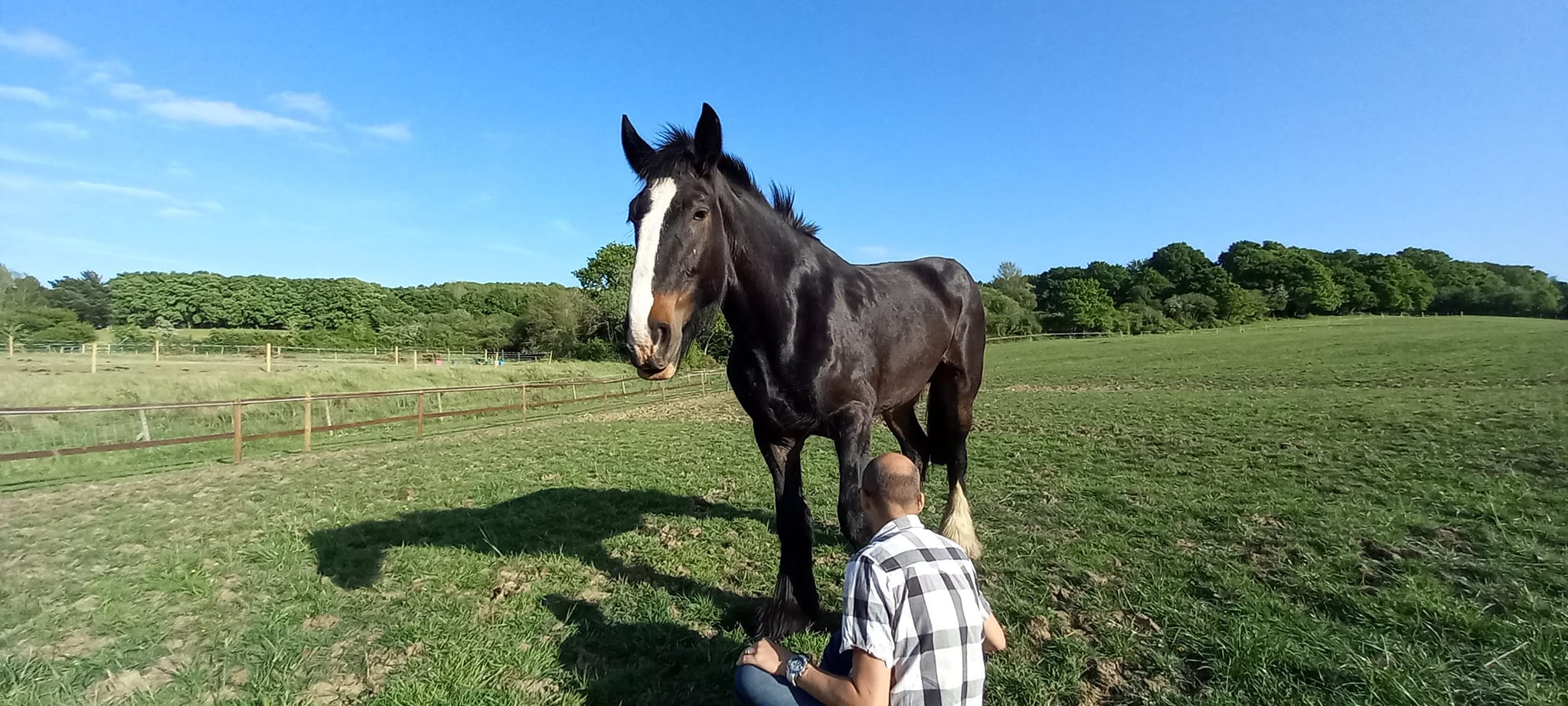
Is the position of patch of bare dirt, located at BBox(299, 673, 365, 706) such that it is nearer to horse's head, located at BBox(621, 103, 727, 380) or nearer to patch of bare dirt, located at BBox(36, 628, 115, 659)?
patch of bare dirt, located at BBox(36, 628, 115, 659)

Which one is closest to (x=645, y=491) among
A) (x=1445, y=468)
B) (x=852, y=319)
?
(x=852, y=319)

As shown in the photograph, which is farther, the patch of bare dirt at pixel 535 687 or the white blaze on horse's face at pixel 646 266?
the patch of bare dirt at pixel 535 687

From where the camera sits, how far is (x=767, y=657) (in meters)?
2.23

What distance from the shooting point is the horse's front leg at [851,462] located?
3107 millimetres

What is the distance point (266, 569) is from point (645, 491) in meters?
3.61

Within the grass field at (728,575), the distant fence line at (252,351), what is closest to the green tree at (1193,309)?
the distant fence line at (252,351)

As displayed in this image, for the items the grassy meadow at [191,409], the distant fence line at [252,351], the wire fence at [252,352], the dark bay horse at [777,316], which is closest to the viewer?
the dark bay horse at [777,316]

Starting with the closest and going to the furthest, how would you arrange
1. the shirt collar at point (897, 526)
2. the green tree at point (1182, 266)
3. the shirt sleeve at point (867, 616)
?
the shirt sleeve at point (867, 616)
the shirt collar at point (897, 526)
the green tree at point (1182, 266)

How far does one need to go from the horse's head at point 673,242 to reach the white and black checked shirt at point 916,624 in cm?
125

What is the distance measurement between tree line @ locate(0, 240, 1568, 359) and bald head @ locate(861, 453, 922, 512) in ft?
126

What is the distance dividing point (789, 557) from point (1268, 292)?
99949 millimetres

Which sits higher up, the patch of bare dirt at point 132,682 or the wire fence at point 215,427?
the patch of bare dirt at point 132,682

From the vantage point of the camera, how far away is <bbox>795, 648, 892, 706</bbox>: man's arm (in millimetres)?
1713

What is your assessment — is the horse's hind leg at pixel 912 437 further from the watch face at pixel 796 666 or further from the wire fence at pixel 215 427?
the wire fence at pixel 215 427
